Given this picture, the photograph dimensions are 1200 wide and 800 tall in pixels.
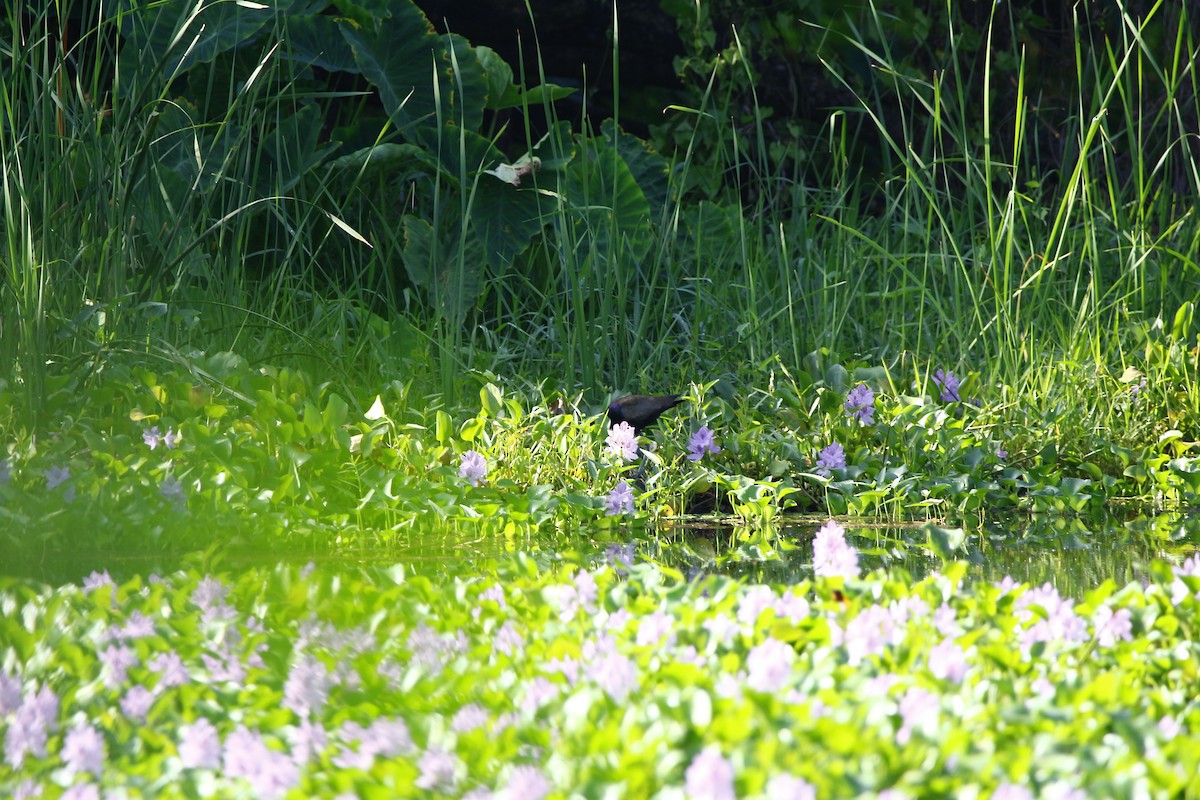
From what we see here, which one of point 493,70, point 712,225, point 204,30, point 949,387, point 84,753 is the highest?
point 84,753

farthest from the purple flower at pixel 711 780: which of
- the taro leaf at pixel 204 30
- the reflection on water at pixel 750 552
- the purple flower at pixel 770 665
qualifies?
the taro leaf at pixel 204 30

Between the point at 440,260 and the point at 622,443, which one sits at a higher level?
the point at 622,443

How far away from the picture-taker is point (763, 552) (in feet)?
8.53

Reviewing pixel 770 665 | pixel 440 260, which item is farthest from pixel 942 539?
pixel 440 260

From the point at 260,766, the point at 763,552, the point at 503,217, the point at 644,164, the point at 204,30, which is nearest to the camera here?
the point at 260,766

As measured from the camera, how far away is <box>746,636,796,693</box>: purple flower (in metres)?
1.38

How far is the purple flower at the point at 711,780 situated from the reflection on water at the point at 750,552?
1.13 m

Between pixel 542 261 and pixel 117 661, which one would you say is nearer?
pixel 117 661

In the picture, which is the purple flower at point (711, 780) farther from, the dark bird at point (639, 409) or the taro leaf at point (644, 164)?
the taro leaf at point (644, 164)

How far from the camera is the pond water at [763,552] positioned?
2.39 meters

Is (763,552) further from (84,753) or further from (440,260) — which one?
(440,260)

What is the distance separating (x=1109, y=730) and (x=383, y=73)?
417 centimetres

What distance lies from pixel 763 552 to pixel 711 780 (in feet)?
5.06

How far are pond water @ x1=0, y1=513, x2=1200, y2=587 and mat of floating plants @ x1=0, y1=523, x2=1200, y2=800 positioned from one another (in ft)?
1.58
